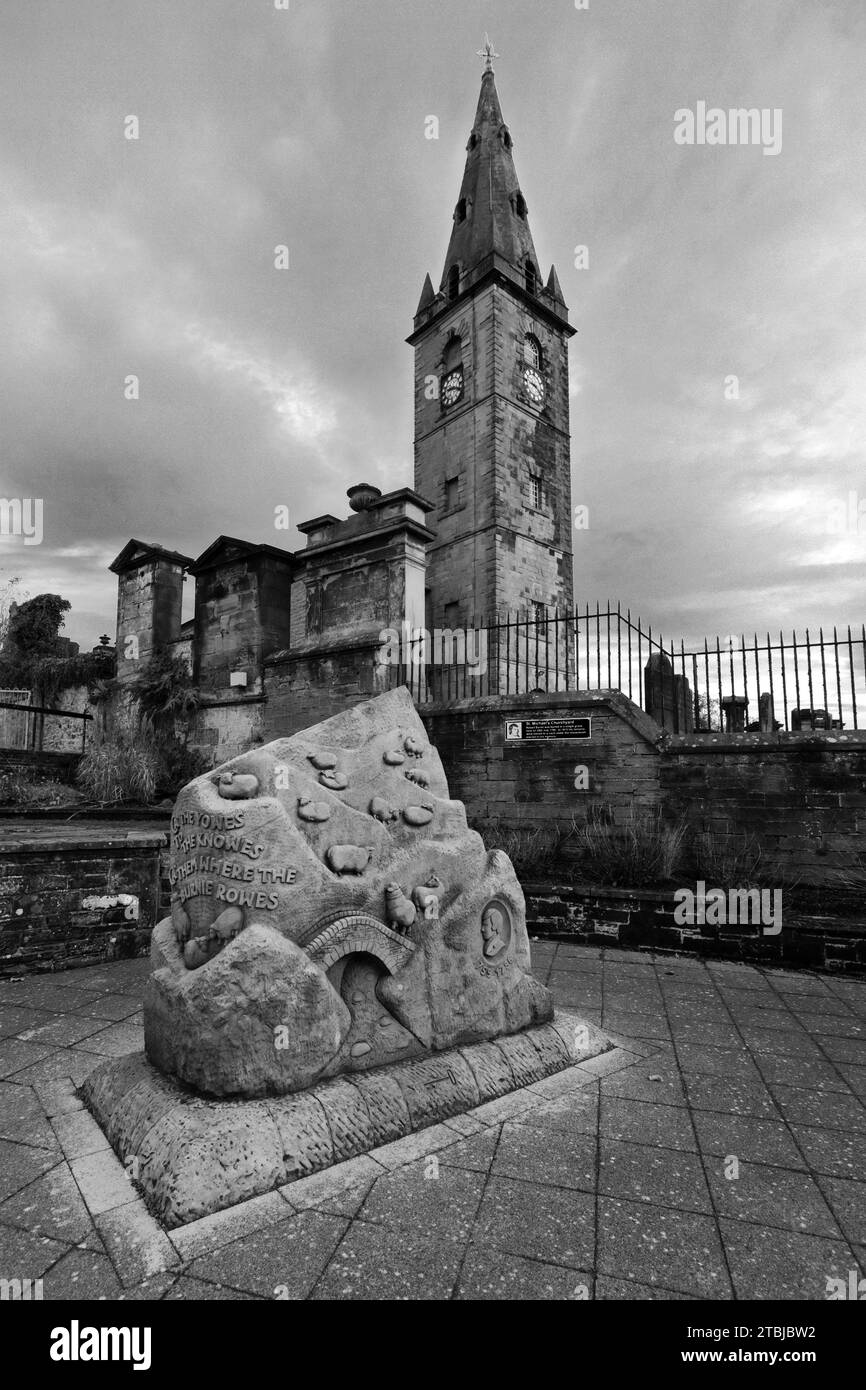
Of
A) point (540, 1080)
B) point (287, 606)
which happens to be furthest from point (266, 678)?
point (540, 1080)

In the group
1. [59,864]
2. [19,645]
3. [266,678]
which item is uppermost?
[19,645]

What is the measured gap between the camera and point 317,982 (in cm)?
263

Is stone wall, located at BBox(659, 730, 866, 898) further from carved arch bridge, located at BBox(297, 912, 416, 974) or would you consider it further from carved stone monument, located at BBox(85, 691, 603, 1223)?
carved arch bridge, located at BBox(297, 912, 416, 974)

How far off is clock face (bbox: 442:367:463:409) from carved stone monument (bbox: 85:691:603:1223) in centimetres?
2235

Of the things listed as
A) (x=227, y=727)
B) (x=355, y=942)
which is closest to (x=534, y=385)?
(x=227, y=727)

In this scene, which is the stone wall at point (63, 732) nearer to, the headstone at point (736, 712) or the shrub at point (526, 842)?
the shrub at point (526, 842)

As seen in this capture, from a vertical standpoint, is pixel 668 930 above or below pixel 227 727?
below

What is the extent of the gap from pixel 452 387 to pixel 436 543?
19.3 feet

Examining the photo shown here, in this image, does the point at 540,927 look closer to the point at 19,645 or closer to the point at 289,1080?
the point at 289,1080

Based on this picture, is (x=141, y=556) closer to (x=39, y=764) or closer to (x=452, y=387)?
(x=39, y=764)

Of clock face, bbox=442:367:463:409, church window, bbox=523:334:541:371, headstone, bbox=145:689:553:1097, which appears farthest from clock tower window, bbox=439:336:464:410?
headstone, bbox=145:689:553:1097

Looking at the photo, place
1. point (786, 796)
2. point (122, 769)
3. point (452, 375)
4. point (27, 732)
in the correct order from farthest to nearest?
point (452, 375), point (27, 732), point (122, 769), point (786, 796)

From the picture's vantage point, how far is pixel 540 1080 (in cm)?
314
